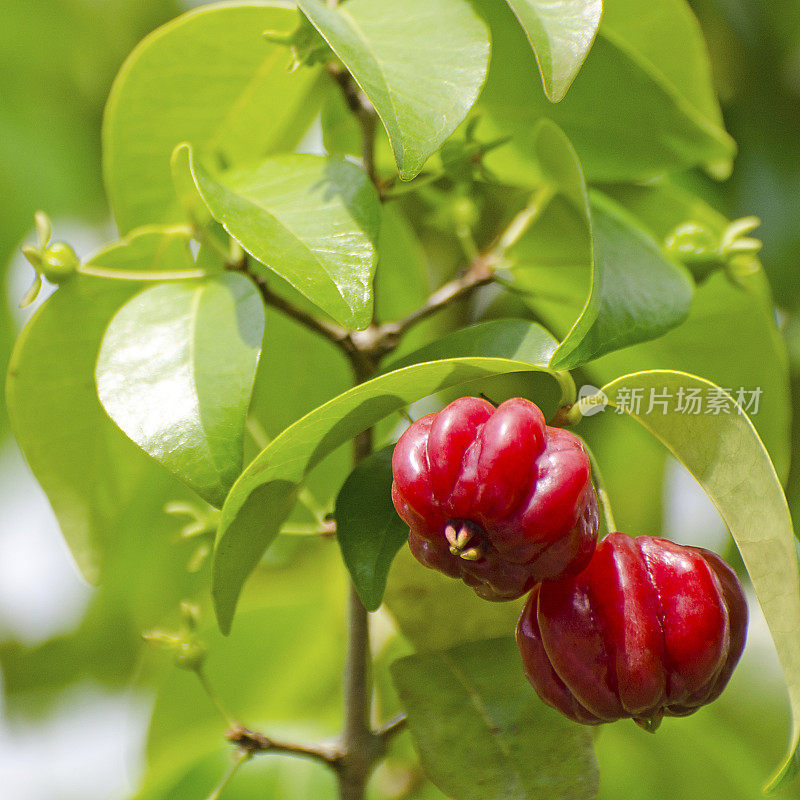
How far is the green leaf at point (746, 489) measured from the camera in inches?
19.9

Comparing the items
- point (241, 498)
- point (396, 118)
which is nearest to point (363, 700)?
point (241, 498)

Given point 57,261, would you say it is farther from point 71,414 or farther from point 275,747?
point 275,747

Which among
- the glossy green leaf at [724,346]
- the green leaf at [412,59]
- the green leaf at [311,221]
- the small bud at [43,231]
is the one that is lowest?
the glossy green leaf at [724,346]

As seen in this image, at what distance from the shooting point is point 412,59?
60cm

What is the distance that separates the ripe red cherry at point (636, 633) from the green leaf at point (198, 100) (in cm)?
50

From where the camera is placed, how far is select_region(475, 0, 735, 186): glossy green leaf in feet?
2.59

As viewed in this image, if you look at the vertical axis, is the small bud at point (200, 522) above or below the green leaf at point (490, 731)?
above

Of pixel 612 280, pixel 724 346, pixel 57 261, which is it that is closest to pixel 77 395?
pixel 57 261

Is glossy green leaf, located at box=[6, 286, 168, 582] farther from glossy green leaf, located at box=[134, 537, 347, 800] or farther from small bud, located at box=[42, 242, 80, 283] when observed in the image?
glossy green leaf, located at box=[134, 537, 347, 800]

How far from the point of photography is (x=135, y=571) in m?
1.27

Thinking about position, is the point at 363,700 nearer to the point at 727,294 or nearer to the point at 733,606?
the point at 733,606

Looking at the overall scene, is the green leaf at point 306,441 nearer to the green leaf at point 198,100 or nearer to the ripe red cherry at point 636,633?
the ripe red cherry at point 636,633

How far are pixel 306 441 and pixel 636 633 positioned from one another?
0.74 feet

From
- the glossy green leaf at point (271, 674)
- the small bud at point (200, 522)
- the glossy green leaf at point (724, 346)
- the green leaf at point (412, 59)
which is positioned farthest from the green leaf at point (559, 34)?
the glossy green leaf at point (271, 674)
